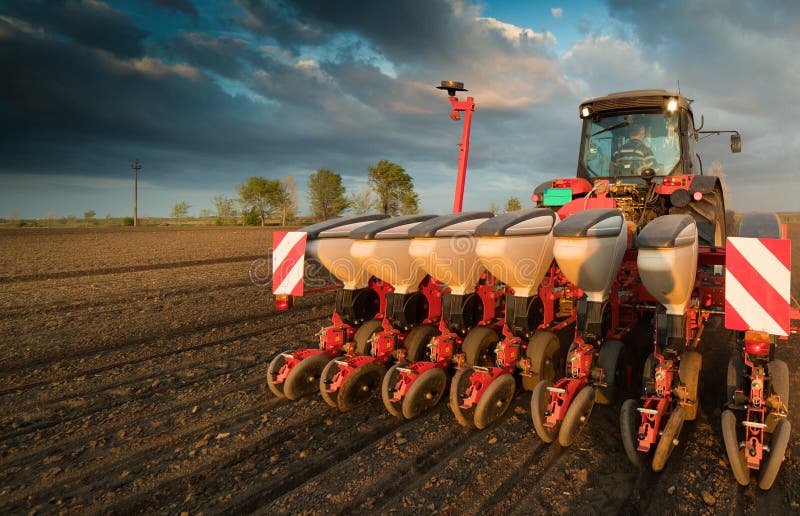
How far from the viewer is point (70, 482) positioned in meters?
3.05

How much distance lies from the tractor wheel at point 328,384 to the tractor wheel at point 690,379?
275cm

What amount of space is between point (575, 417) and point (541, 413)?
232 millimetres

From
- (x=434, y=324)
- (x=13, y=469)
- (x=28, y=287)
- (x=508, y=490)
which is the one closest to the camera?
(x=508, y=490)

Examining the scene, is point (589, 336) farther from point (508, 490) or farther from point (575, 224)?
point (508, 490)

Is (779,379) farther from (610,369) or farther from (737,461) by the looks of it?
(610,369)

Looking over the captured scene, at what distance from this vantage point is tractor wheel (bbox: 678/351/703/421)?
339cm

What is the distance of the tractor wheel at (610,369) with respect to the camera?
3.85 m

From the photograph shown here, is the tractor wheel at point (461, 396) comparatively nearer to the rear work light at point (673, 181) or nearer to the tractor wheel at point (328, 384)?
the tractor wheel at point (328, 384)

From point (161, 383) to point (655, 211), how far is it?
607cm

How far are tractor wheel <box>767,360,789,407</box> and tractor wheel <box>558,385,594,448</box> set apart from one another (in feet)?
4.15

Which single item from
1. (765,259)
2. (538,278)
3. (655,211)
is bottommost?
(538,278)

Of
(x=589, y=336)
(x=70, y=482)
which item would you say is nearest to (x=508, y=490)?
(x=589, y=336)

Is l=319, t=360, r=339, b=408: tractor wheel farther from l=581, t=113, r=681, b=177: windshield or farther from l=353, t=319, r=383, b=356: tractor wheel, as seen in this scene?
l=581, t=113, r=681, b=177: windshield

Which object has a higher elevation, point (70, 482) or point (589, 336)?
point (589, 336)
